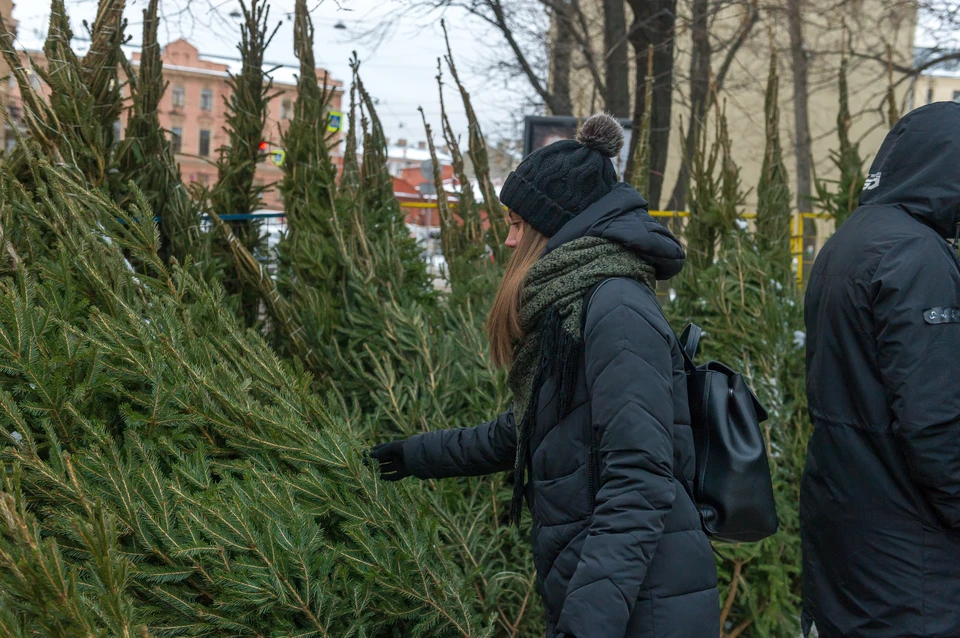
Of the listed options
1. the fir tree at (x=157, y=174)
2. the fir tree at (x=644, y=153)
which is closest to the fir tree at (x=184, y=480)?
the fir tree at (x=157, y=174)

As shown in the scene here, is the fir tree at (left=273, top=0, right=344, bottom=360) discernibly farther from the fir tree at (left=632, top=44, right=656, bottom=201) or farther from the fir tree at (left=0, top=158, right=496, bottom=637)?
the fir tree at (left=632, top=44, right=656, bottom=201)

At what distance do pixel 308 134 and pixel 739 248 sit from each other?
2.27m

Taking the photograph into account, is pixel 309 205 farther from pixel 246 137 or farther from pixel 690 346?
pixel 690 346

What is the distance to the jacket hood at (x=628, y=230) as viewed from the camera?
1843mm

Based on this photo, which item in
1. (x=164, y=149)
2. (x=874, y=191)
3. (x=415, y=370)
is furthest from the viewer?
(x=164, y=149)

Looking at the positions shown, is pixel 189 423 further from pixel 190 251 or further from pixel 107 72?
pixel 107 72

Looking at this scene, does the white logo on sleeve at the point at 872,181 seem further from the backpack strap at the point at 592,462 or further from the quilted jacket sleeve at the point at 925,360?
the backpack strap at the point at 592,462

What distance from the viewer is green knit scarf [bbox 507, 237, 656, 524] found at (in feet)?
5.91

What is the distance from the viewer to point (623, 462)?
5.34 ft

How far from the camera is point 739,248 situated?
4.33 m

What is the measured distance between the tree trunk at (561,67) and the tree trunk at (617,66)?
2.04 m

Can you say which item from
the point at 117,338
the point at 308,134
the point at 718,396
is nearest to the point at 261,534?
the point at 117,338

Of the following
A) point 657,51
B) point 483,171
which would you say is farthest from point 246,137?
point 657,51

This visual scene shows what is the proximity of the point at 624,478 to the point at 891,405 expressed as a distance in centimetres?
92
